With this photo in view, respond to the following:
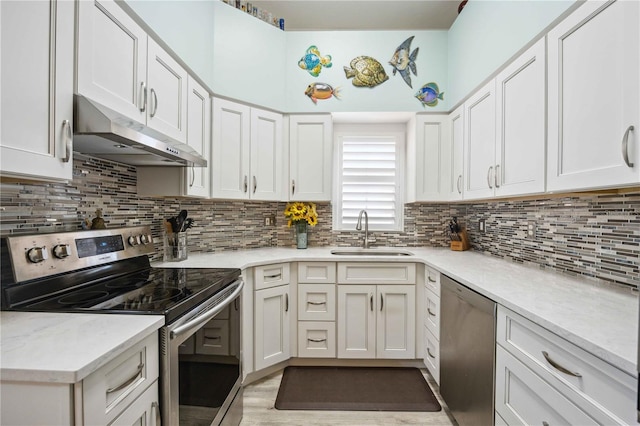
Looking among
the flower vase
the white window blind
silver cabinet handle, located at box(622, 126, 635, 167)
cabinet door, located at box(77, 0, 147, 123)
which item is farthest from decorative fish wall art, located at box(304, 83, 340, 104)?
silver cabinet handle, located at box(622, 126, 635, 167)

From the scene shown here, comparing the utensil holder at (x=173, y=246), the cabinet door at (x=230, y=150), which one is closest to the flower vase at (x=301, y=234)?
the cabinet door at (x=230, y=150)

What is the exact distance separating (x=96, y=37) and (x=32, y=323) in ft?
3.46

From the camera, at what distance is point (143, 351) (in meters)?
0.92

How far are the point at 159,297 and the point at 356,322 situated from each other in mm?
1558

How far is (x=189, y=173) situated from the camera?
188cm

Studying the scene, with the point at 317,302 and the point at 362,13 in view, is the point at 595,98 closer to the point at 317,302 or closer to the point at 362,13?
the point at 317,302

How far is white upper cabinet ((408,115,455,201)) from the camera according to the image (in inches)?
101

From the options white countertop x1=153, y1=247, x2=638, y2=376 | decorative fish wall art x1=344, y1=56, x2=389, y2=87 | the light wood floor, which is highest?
decorative fish wall art x1=344, y1=56, x2=389, y2=87

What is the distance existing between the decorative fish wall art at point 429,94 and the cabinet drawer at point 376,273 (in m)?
1.42

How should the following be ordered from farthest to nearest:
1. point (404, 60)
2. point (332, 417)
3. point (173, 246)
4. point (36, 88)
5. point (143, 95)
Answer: point (404, 60), point (173, 246), point (332, 417), point (143, 95), point (36, 88)

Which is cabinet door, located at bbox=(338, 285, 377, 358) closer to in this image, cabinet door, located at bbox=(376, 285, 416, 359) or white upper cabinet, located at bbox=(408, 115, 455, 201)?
cabinet door, located at bbox=(376, 285, 416, 359)

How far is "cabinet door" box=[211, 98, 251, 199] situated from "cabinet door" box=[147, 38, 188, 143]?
0.35 meters

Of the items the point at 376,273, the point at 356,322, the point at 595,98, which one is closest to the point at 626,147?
the point at 595,98

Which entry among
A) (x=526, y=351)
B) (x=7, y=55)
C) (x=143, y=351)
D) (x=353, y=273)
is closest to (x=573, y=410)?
(x=526, y=351)
